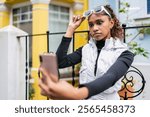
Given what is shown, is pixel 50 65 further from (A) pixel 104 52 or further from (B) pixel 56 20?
(B) pixel 56 20

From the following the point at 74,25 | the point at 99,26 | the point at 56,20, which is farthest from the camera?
the point at 56,20

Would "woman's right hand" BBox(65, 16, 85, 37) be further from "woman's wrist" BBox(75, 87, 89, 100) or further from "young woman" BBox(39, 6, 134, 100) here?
"woman's wrist" BBox(75, 87, 89, 100)

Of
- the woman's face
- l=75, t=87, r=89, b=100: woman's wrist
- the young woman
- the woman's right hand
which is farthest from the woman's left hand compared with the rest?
the woman's right hand

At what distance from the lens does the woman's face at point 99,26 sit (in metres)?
1.23

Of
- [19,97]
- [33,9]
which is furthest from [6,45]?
[33,9]

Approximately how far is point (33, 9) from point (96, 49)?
5281 millimetres

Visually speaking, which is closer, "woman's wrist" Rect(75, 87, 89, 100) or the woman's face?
"woman's wrist" Rect(75, 87, 89, 100)

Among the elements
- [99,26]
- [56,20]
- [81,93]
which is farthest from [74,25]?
[56,20]

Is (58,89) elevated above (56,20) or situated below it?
below

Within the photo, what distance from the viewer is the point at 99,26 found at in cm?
123

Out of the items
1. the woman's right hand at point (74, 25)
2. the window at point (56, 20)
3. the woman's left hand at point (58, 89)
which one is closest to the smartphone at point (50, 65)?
the woman's left hand at point (58, 89)

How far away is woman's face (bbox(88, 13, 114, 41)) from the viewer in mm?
1230

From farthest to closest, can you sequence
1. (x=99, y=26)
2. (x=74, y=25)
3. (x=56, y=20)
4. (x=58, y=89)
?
(x=56, y=20) < (x=74, y=25) < (x=99, y=26) < (x=58, y=89)

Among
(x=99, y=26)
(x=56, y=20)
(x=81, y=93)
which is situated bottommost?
(x=81, y=93)
